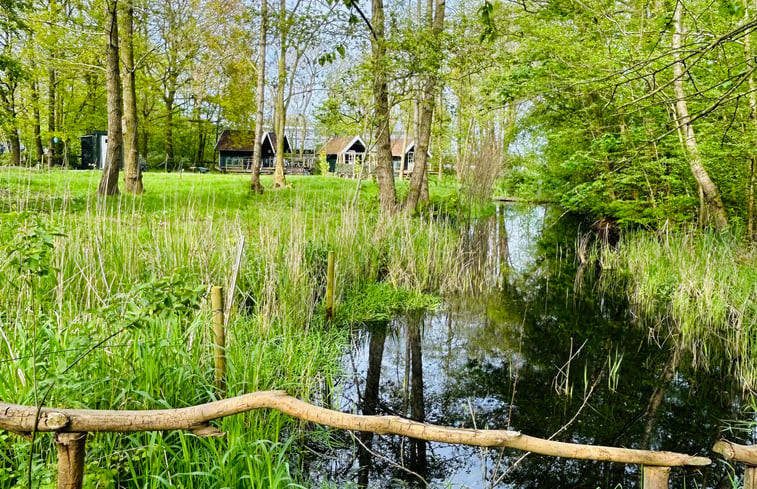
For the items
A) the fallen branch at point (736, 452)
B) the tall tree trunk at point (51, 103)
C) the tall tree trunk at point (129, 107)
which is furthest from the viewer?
the tall tree trunk at point (51, 103)

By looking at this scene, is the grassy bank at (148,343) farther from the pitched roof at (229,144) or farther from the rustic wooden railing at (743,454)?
the pitched roof at (229,144)

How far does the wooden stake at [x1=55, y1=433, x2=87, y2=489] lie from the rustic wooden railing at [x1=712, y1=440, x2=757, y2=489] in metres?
1.82

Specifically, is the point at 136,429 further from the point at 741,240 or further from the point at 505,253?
the point at 505,253

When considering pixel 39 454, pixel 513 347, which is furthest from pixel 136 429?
pixel 513 347

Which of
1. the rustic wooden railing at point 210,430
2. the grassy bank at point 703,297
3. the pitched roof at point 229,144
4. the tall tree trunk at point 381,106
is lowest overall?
the grassy bank at point 703,297

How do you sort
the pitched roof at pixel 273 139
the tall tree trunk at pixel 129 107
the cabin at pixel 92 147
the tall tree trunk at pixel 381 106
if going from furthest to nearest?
the pitched roof at pixel 273 139 < the cabin at pixel 92 147 < the tall tree trunk at pixel 129 107 < the tall tree trunk at pixel 381 106

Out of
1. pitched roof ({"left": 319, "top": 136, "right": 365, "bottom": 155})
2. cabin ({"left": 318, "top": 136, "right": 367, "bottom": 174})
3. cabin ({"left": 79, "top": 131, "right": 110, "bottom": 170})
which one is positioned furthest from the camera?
pitched roof ({"left": 319, "top": 136, "right": 365, "bottom": 155})

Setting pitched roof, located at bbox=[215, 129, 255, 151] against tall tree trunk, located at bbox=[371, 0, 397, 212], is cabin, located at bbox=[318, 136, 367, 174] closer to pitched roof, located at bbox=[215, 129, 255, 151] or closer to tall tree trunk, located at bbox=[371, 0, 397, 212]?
pitched roof, located at bbox=[215, 129, 255, 151]

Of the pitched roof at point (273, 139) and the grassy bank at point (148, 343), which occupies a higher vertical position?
the pitched roof at point (273, 139)

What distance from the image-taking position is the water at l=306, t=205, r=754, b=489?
3.21 meters

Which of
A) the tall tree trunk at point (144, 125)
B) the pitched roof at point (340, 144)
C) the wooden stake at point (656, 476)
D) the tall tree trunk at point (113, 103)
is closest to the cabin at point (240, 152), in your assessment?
the pitched roof at point (340, 144)

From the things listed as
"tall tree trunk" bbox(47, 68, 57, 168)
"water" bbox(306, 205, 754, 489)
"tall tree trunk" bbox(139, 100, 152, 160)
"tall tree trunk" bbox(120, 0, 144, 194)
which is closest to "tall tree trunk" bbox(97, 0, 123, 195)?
"tall tree trunk" bbox(120, 0, 144, 194)

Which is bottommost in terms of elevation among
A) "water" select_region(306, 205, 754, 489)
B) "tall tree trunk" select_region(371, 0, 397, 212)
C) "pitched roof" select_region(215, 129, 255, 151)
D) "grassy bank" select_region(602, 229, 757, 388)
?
"water" select_region(306, 205, 754, 489)

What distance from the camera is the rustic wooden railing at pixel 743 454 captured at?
56.2 inches
